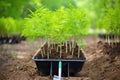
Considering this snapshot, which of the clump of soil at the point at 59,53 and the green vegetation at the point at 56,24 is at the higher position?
the green vegetation at the point at 56,24

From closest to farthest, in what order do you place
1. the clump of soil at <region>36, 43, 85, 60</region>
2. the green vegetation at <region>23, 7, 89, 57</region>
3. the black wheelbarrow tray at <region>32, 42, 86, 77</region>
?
1. the black wheelbarrow tray at <region>32, 42, 86, 77</region>
2. the green vegetation at <region>23, 7, 89, 57</region>
3. the clump of soil at <region>36, 43, 85, 60</region>

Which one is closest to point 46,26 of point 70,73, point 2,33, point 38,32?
point 38,32

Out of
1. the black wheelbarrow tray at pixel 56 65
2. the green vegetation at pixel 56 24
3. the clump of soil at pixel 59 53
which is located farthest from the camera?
the clump of soil at pixel 59 53

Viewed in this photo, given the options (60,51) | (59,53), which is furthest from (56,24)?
(59,53)

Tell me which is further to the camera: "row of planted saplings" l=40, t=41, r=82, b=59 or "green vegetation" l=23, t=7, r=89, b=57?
"row of planted saplings" l=40, t=41, r=82, b=59

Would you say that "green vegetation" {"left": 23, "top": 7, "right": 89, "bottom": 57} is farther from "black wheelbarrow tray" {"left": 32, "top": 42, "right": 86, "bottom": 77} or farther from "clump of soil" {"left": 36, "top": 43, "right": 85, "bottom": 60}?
"black wheelbarrow tray" {"left": 32, "top": 42, "right": 86, "bottom": 77}

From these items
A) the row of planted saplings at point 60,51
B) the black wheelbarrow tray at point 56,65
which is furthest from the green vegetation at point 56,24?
the black wheelbarrow tray at point 56,65

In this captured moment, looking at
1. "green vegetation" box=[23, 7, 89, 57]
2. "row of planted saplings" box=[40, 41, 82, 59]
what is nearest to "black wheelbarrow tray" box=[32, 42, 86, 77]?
"row of planted saplings" box=[40, 41, 82, 59]

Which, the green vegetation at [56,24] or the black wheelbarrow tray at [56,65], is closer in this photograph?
the black wheelbarrow tray at [56,65]

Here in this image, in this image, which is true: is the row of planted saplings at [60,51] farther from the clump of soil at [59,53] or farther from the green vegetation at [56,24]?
the green vegetation at [56,24]

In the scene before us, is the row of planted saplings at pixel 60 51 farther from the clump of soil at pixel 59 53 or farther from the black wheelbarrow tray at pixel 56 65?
the black wheelbarrow tray at pixel 56 65

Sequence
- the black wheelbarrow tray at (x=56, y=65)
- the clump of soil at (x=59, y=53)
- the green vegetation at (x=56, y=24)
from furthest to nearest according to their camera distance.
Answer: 1. the clump of soil at (x=59, y=53)
2. the green vegetation at (x=56, y=24)
3. the black wheelbarrow tray at (x=56, y=65)

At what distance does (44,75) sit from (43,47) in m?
0.94

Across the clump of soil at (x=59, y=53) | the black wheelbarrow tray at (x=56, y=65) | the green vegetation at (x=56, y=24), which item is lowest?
the black wheelbarrow tray at (x=56, y=65)
